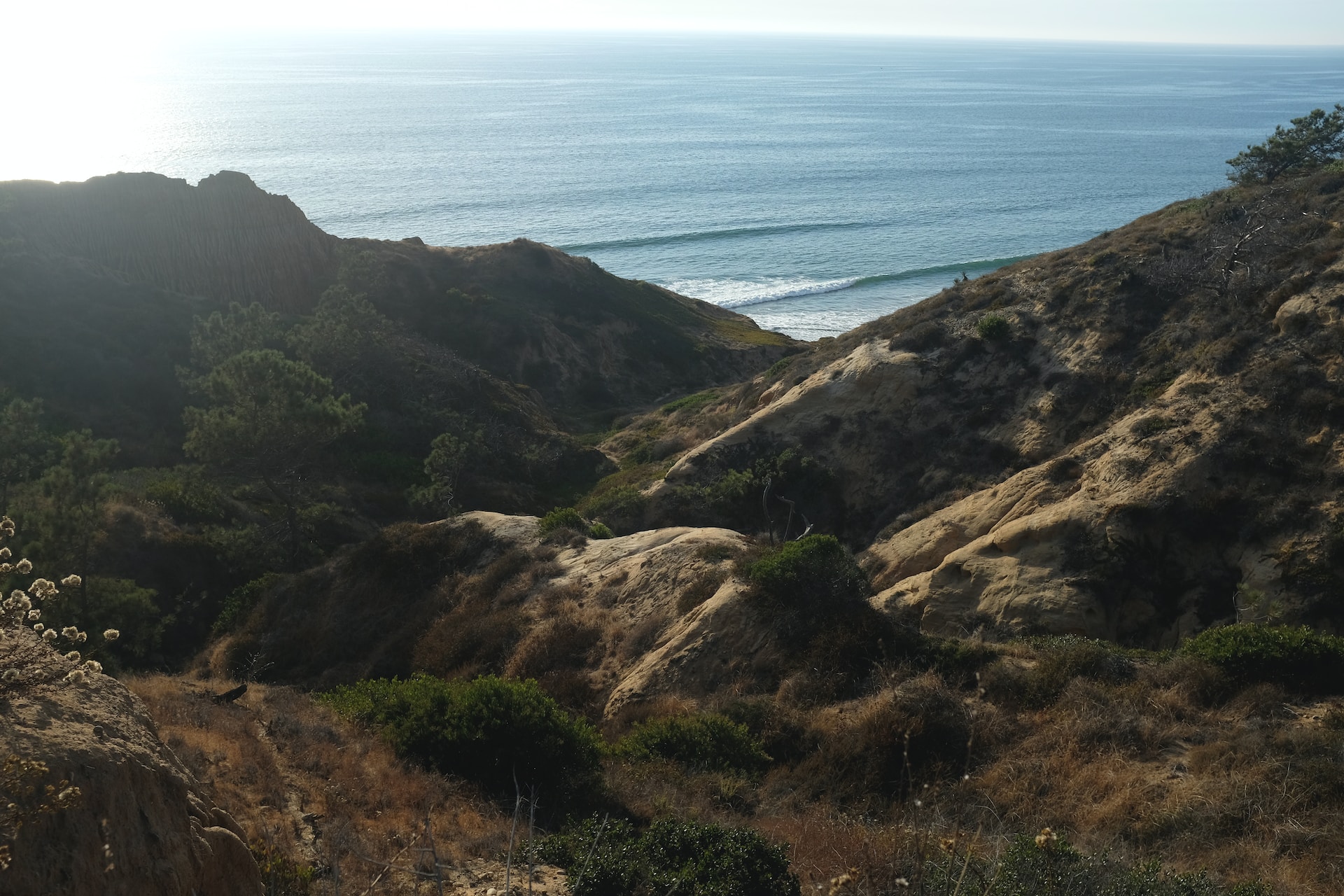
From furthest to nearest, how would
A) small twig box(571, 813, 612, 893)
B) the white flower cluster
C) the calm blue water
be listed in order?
the calm blue water, small twig box(571, 813, 612, 893), the white flower cluster

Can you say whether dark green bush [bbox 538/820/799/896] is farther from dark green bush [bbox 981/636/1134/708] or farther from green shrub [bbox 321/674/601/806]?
dark green bush [bbox 981/636/1134/708]

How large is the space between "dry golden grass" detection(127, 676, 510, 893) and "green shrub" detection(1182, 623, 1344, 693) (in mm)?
10233

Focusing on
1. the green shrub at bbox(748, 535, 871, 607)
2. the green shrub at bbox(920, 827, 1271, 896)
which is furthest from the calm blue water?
the green shrub at bbox(920, 827, 1271, 896)

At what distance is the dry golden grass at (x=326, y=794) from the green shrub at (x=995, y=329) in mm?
23920

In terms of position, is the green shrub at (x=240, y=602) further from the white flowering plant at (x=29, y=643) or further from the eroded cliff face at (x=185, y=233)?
the eroded cliff face at (x=185, y=233)

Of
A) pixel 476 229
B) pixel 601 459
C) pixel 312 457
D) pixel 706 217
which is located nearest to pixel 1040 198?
pixel 706 217

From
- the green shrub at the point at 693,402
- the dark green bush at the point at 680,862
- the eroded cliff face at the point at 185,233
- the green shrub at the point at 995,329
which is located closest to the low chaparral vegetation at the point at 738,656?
the dark green bush at the point at 680,862

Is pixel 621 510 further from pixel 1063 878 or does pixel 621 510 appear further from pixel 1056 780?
pixel 1063 878

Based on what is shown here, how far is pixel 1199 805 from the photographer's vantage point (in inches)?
388

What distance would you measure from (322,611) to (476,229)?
85.0m

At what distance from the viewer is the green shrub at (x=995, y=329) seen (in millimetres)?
30156

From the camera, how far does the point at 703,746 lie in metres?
12.9

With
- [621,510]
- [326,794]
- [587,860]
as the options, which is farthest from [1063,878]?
[621,510]

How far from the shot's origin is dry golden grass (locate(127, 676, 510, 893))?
877cm
